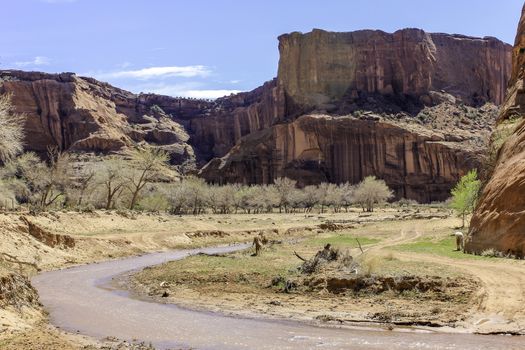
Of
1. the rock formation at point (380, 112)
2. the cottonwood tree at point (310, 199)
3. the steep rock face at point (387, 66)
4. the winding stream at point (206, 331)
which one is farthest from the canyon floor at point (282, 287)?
the steep rock face at point (387, 66)

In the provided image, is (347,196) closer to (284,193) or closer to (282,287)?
(284,193)

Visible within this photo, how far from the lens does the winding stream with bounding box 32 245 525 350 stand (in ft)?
47.0

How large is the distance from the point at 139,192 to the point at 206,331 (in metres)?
91.5

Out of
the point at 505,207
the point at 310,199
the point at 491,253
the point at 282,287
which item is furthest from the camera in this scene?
the point at 310,199

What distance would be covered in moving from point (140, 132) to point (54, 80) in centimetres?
3249

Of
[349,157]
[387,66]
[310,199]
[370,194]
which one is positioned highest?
[387,66]

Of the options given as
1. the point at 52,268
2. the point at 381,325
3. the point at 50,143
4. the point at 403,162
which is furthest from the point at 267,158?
the point at 381,325

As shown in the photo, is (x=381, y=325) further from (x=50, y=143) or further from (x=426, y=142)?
(x=50, y=143)

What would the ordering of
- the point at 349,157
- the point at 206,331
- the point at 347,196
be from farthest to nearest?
1. the point at 349,157
2. the point at 347,196
3. the point at 206,331

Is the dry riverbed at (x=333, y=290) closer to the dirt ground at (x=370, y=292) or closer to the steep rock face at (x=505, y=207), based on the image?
the dirt ground at (x=370, y=292)

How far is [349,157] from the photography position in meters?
158

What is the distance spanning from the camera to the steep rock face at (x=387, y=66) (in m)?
177

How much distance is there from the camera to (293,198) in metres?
126

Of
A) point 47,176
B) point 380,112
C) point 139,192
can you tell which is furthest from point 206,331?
point 380,112
